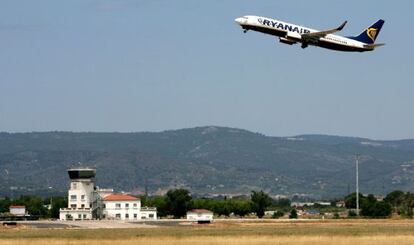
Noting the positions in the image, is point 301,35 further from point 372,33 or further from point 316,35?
point 372,33

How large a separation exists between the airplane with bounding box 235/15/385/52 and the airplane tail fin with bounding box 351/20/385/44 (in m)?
2.75

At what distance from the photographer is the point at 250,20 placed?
5340 inches

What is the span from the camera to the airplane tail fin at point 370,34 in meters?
143

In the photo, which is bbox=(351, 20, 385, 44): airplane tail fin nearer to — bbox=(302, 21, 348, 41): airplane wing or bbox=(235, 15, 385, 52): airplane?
bbox=(235, 15, 385, 52): airplane

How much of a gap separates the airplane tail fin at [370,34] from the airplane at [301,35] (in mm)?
2753

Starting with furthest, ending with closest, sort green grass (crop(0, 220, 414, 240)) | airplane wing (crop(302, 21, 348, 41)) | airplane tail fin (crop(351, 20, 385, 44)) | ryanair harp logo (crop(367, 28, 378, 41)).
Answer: ryanair harp logo (crop(367, 28, 378, 41)) → airplane tail fin (crop(351, 20, 385, 44)) → airplane wing (crop(302, 21, 348, 41)) → green grass (crop(0, 220, 414, 240))

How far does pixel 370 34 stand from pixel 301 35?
548 inches

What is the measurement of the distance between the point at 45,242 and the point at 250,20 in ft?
141

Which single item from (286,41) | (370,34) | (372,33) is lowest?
(286,41)

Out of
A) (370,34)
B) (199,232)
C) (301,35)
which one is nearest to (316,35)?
(301,35)

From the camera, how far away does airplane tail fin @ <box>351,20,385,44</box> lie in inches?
5635

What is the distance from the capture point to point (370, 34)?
14525cm

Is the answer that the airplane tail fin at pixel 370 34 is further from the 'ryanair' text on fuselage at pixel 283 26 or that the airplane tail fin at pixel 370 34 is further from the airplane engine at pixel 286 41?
the airplane engine at pixel 286 41

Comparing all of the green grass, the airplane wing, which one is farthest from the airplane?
the green grass
